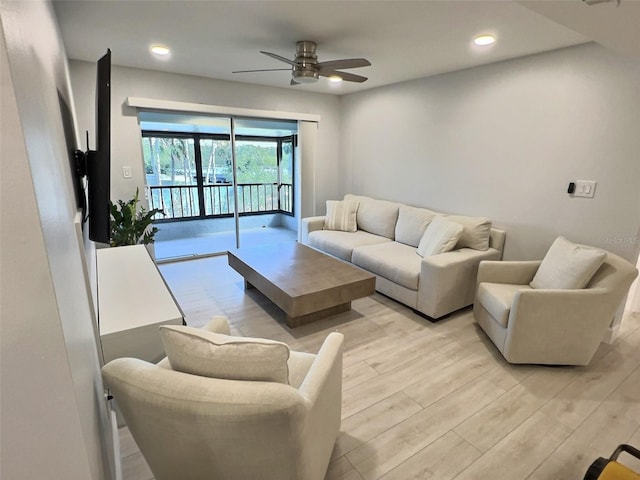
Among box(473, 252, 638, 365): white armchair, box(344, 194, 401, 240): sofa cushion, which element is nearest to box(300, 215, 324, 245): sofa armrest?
box(344, 194, 401, 240): sofa cushion

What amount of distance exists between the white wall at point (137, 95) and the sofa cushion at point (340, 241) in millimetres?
1976

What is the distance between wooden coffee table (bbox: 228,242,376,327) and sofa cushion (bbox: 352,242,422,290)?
378 mm

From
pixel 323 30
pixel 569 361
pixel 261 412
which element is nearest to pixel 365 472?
pixel 261 412

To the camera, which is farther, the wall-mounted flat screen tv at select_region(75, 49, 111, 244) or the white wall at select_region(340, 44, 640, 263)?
the white wall at select_region(340, 44, 640, 263)

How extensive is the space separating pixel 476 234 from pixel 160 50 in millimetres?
3505

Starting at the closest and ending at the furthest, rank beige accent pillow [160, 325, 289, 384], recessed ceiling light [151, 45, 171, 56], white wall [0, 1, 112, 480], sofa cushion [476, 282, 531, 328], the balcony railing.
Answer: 1. white wall [0, 1, 112, 480]
2. beige accent pillow [160, 325, 289, 384]
3. sofa cushion [476, 282, 531, 328]
4. recessed ceiling light [151, 45, 171, 56]
5. the balcony railing

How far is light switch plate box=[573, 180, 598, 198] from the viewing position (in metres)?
2.71

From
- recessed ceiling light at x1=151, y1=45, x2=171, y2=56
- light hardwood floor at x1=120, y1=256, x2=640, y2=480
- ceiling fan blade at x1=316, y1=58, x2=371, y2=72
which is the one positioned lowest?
light hardwood floor at x1=120, y1=256, x2=640, y2=480

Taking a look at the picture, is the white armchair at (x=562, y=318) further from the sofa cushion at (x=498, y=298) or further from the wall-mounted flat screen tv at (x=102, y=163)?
the wall-mounted flat screen tv at (x=102, y=163)

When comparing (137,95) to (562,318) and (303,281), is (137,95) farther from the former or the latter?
(562,318)

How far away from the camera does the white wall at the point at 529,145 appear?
2.56 meters

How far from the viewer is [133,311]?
1800mm

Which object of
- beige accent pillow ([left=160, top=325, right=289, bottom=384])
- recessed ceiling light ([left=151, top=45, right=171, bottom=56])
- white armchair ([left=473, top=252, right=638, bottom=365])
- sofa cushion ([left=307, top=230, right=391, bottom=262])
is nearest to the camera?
beige accent pillow ([left=160, top=325, right=289, bottom=384])

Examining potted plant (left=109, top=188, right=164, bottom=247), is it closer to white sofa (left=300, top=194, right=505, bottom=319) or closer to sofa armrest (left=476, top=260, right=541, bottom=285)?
white sofa (left=300, top=194, right=505, bottom=319)
